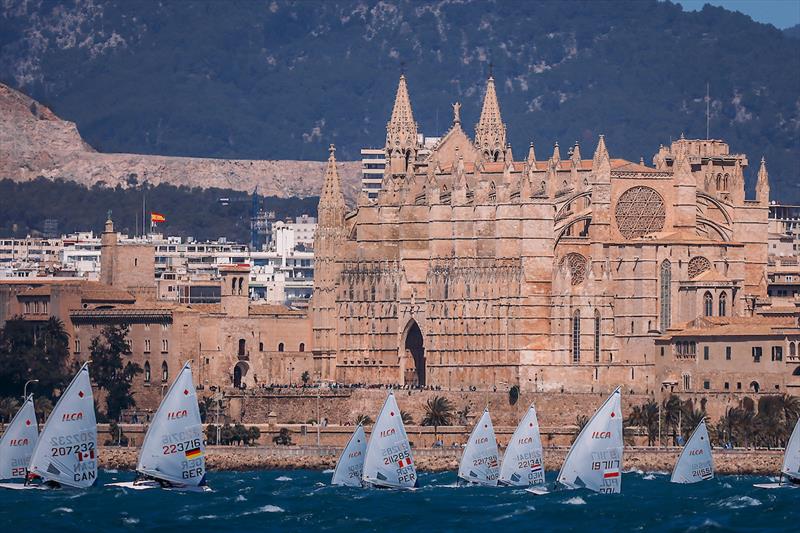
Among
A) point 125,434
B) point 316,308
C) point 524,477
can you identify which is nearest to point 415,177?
point 316,308

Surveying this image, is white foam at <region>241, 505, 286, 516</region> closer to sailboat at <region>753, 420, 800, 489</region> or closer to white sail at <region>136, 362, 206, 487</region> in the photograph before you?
white sail at <region>136, 362, 206, 487</region>

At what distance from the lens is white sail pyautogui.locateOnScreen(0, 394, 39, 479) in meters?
138

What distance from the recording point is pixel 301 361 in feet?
617

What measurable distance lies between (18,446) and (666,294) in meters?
49.6

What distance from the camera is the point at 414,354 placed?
18775cm

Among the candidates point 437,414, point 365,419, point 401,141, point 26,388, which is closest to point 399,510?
point 437,414

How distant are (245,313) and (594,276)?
64.7 ft

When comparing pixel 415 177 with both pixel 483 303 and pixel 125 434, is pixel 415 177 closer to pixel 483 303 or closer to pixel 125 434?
pixel 483 303

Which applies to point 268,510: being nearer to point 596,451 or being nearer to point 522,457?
point 522,457

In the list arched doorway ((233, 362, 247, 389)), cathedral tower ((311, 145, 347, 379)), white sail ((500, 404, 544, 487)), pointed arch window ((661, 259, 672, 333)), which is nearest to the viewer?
white sail ((500, 404, 544, 487))

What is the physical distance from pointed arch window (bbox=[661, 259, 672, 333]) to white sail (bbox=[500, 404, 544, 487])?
3522cm

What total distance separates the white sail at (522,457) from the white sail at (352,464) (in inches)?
221

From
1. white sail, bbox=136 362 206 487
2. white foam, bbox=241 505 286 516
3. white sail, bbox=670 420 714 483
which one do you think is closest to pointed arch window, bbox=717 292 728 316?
white sail, bbox=670 420 714 483

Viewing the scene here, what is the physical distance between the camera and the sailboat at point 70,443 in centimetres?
13188
